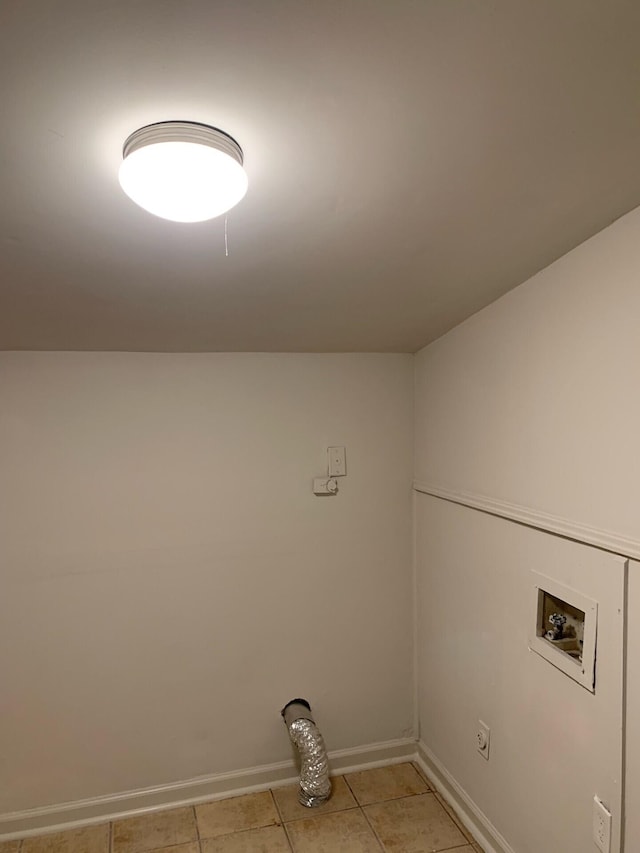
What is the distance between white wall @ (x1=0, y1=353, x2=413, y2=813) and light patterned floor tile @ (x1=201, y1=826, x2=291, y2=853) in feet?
0.97

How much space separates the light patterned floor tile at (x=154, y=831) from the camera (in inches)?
85.4

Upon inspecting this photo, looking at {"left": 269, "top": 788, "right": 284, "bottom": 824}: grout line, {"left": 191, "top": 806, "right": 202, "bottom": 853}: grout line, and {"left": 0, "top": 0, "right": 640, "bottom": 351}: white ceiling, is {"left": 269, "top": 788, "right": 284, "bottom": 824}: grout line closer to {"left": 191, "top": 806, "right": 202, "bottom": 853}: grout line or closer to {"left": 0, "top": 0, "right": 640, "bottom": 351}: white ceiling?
{"left": 191, "top": 806, "right": 202, "bottom": 853}: grout line

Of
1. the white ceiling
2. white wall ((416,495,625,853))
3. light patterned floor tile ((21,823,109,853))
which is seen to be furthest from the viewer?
light patterned floor tile ((21,823,109,853))

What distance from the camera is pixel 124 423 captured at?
7.69 ft

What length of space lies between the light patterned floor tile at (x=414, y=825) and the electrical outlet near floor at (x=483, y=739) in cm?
34

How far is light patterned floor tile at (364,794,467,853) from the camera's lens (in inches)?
83.7

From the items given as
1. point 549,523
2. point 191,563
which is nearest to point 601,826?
point 549,523

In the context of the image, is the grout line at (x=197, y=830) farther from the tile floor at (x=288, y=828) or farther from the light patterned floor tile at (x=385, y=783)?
the light patterned floor tile at (x=385, y=783)

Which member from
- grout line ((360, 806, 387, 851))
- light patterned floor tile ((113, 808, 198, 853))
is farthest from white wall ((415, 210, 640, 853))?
light patterned floor tile ((113, 808, 198, 853))

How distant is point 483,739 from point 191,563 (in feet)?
4.14

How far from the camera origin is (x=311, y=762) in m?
2.30

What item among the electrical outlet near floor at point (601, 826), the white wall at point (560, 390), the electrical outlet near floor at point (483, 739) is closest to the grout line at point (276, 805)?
the electrical outlet near floor at point (483, 739)

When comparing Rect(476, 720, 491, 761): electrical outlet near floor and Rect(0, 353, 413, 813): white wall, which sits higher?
Rect(0, 353, 413, 813): white wall

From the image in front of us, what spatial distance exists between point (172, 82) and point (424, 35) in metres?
0.36
